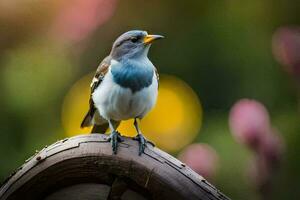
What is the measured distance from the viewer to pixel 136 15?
7.75ft

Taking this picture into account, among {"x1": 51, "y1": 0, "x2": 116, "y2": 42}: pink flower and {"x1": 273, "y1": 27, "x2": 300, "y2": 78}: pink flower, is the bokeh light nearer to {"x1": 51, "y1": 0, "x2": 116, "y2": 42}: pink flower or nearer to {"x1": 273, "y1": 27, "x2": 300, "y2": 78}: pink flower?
{"x1": 51, "y1": 0, "x2": 116, "y2": 42}: pink flower

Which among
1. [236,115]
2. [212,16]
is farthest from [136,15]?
[236,115]

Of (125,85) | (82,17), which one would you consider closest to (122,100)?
(125,85)

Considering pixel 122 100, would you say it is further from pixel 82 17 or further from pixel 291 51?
pixel 82 17

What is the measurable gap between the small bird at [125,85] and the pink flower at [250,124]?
183mm

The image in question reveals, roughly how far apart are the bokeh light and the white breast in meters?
0.58

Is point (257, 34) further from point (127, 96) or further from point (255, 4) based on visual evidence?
point (127, 96)

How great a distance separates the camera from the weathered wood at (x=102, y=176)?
3.61ft

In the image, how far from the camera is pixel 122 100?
145 centimetres

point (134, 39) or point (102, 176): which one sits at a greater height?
point (134, 39)

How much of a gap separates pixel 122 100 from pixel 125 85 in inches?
1.2

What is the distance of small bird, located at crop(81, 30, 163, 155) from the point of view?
1.45 meters

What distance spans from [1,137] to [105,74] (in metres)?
0.78

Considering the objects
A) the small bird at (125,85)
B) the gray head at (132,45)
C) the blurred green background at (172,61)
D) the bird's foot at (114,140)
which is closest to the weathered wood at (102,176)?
the bird's foot at (114,140)
